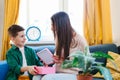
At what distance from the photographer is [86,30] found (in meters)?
3.54

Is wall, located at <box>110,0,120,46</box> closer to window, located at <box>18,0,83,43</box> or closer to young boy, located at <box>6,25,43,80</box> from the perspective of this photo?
window, located at <box>18,0,83,43</box>

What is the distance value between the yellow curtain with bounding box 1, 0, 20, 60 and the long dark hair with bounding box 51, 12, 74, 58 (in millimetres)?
1273

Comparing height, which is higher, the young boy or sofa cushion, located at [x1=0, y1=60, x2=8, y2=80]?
the young boy

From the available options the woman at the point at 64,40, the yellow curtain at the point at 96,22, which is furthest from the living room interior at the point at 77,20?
the woman at the point at 64,40

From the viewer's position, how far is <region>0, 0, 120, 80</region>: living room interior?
3424 mm

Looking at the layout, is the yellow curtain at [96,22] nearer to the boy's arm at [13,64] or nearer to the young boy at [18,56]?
the young boy at [18,56]

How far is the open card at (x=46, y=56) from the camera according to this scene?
248 cm

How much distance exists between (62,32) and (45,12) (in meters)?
1.60

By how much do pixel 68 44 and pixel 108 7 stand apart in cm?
158

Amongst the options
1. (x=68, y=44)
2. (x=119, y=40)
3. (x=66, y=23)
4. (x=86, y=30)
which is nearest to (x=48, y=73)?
(x=68, y=44)

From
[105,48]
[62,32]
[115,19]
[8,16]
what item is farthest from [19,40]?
[115,19]

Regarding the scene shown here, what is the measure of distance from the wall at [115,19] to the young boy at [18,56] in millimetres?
1496

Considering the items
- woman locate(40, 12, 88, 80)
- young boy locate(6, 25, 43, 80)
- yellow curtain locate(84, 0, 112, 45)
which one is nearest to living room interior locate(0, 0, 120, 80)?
yellow curtain locate(84, 0, 112, 45)

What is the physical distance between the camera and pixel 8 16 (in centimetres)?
341
